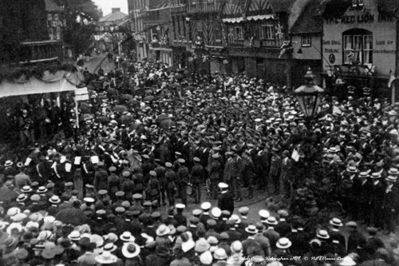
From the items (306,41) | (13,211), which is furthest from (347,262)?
(306,41)

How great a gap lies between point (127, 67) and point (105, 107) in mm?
20252

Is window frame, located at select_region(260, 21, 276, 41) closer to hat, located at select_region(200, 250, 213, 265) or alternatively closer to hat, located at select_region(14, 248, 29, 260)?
hat, located at select_region(200, 250, 213, 265)

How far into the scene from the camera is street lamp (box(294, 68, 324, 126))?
1155 centimetres

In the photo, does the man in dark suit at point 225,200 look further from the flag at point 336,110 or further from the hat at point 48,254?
the flag at point 336,110

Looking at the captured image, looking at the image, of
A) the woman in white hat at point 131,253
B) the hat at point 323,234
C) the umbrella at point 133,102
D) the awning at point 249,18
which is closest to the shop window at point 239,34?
the awning at point 249,18

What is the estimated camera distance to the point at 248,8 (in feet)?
121

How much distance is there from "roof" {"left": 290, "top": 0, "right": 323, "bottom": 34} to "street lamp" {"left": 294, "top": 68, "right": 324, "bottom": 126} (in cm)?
1898

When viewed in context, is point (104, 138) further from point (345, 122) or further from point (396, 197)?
point (396, 197)

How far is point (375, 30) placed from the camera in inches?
1005

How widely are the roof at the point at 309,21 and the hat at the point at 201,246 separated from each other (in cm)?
2280

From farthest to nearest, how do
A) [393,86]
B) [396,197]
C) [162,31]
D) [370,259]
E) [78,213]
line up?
[162,31]
[393,86]
[396,197]
[78,213]
[370,259]

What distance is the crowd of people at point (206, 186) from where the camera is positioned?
9492mm

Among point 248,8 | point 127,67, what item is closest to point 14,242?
point 248,8

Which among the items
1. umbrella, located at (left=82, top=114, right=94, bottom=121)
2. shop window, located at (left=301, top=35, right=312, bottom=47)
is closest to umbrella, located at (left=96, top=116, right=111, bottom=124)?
umbrella, located at (left=82, top=114, right=94, bottom=121)
